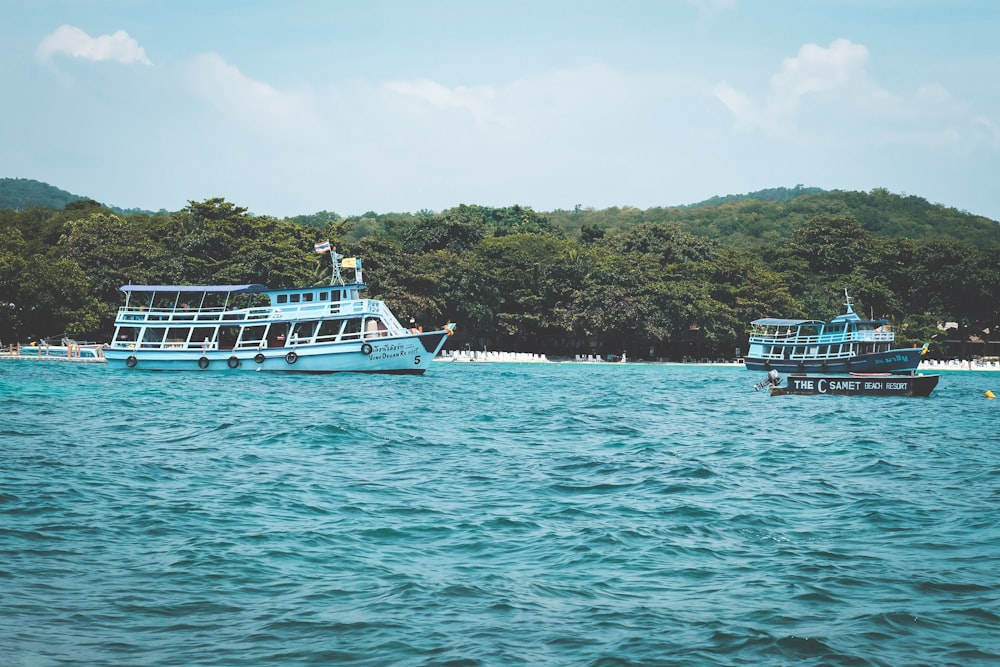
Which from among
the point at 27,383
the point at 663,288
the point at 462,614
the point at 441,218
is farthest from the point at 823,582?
the point at 441,218

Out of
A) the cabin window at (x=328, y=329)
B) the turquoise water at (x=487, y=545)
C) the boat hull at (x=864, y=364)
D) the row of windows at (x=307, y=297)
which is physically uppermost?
the boat hull at (x=864, y=364)

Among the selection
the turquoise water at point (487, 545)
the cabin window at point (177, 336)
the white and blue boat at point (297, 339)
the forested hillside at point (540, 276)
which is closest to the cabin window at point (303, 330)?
the white and blue boat at point (297, 339)

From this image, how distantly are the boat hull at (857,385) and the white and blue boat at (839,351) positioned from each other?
10868 mm

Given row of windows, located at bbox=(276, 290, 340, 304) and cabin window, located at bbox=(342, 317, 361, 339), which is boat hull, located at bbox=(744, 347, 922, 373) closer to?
cabin window, located at bbox=(342, 317, 361, 339)

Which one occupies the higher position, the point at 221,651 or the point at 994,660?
the point at 994,660

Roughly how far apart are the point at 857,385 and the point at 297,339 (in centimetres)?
2697

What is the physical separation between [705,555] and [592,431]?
13884mm

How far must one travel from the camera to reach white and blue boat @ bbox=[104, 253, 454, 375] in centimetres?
4853

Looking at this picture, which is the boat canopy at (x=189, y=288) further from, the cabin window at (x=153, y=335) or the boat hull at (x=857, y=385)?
the boat hull at (x=857, y=385)

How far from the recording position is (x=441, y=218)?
90688mm

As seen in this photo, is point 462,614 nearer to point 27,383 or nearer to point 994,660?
point 994,660

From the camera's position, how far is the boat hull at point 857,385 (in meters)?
41.2

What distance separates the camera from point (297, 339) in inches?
1960

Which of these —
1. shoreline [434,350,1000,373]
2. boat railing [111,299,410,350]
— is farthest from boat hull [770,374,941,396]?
shoreline [434,350,1000,373]
